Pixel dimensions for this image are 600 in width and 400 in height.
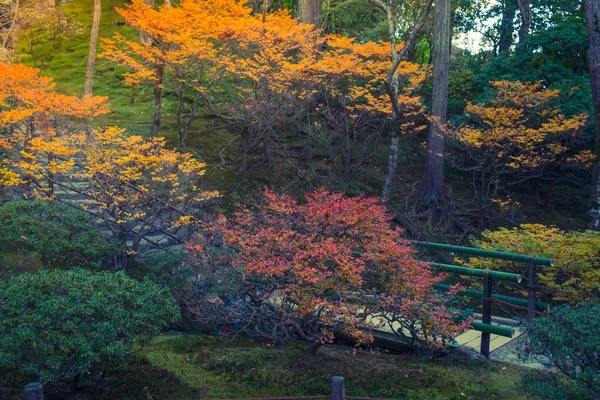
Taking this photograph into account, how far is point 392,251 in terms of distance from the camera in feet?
23.2

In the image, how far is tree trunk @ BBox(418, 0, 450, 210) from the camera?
55.6 feet

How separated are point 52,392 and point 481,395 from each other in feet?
16.3

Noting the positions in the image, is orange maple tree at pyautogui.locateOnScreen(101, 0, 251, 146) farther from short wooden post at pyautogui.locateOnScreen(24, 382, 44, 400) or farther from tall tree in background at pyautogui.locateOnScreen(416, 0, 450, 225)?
short wooden post at pyautogui.locateOnScreen(24, 382, 44, 400)

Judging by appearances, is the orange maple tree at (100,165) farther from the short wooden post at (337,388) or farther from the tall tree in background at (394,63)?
the short wooden post at (337,388)

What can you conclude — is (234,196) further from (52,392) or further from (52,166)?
(52,392)

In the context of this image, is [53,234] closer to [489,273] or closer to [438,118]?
[489,273]

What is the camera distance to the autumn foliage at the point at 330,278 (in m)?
A: 6.79

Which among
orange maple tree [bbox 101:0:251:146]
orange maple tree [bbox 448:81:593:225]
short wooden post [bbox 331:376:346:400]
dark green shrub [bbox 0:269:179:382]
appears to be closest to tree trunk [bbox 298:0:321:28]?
orange maple tree [bbox 101:0:251:146]

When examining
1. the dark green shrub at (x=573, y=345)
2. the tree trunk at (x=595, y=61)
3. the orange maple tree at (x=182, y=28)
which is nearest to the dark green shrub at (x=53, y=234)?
the orange maple tree at (x=182, y=28)

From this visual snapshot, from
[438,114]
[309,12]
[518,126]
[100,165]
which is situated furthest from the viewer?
[309,12]

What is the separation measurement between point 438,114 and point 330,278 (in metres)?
11.8

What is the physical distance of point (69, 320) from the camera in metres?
5.43

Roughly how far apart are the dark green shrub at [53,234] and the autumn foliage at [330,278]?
2425mm

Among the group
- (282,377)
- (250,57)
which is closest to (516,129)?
(250,57)
